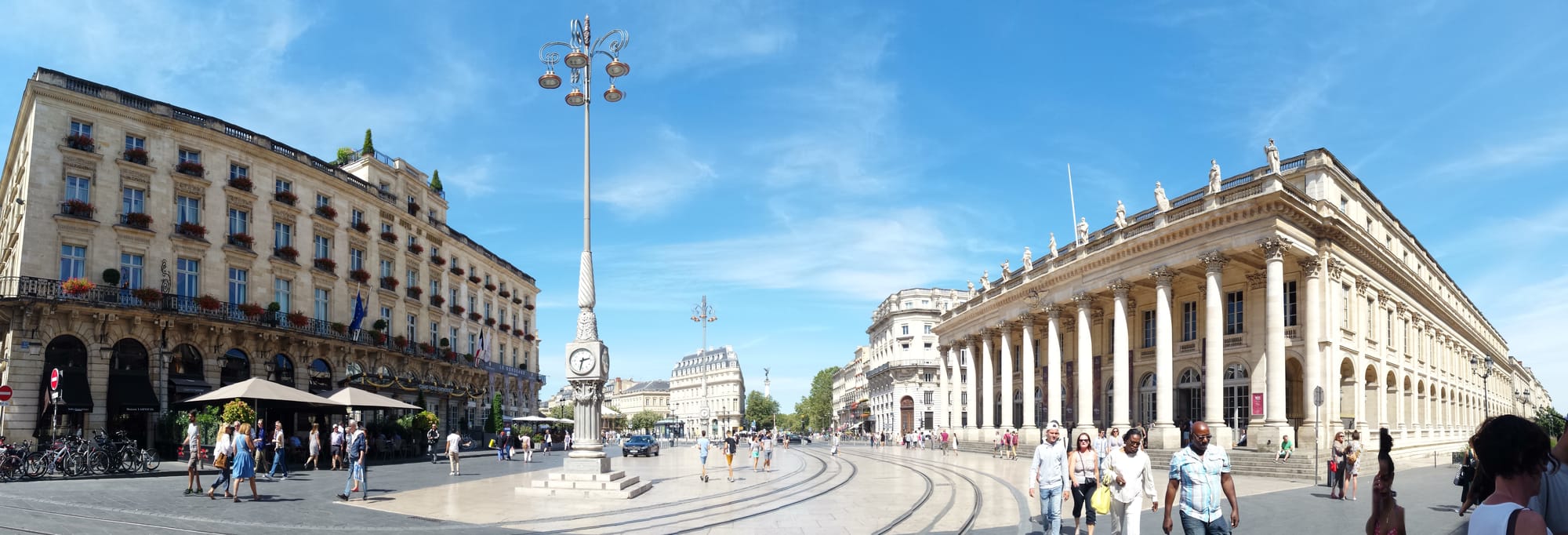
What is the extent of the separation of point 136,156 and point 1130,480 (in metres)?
36.2

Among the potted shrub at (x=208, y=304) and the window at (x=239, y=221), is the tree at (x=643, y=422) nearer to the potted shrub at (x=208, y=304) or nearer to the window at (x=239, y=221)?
the window at (x=239, y=221)

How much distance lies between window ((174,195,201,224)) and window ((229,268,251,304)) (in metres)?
2.43

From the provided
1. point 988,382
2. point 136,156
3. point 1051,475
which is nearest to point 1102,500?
point 1051,475

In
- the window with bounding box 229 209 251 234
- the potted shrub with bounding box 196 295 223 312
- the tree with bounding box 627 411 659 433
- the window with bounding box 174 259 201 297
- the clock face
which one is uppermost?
the window with bounding box 229 209 251 234

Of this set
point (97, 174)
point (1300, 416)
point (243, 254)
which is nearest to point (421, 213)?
point (243, 254)

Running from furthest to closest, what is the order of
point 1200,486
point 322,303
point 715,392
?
point 715,392
point 322,303
point 1200,486

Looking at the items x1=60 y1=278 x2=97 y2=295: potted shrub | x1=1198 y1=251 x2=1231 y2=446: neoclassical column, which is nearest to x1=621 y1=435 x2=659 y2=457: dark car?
x1=60 y1=278 x2=97 y2=295: potted shrub

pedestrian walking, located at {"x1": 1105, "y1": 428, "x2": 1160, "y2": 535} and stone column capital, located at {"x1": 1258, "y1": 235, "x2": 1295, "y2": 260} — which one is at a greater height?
stone column capital, located at {"x1": 1258, "y1": 235, "x2": 1295, "y2": 260}

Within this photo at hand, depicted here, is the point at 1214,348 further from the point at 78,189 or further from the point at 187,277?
the point at 78,189

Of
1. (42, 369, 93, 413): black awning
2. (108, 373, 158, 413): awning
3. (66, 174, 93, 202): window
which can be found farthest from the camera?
(66, 174, 93, 202): window

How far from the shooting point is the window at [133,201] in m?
32.8

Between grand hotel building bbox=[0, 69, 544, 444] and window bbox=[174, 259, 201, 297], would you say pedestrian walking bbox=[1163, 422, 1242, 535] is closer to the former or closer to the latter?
grand hotel building bbox=[0, 69, 544, 444]

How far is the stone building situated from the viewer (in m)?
182

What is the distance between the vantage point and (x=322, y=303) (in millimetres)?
42000
